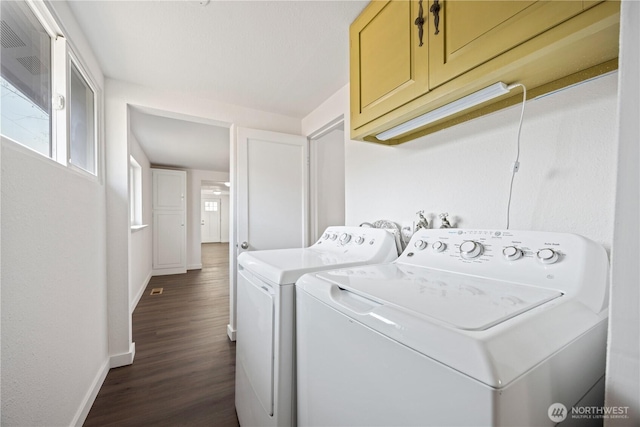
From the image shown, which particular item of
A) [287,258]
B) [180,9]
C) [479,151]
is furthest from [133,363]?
[479,151]

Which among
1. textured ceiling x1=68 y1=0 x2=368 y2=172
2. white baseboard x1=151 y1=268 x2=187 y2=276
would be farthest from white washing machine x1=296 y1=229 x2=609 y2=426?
white baseboard x1=151 y1=268 x2=187 y2=276

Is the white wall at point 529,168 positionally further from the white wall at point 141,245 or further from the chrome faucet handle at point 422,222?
the white wall at point 141,245

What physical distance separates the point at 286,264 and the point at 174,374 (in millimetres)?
1576


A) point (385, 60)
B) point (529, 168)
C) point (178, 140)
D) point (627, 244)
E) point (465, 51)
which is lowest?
point (627, 244)

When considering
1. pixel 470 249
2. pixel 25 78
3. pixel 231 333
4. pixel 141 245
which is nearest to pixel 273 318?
pixel 470 249

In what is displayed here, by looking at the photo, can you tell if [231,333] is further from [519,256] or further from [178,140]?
[178,140]

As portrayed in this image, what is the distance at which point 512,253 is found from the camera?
0.80m

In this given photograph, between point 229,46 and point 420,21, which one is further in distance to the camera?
point 229,46

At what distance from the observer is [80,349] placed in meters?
1.40

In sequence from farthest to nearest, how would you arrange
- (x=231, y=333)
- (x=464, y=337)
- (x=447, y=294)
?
1. (x=231, y=333)
2. (x=447, y=294)
3. (x=464, y=337)

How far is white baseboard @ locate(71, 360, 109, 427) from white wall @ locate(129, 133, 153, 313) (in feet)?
2.52

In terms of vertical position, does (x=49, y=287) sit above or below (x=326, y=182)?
below

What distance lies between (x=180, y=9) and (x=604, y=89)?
1807mm

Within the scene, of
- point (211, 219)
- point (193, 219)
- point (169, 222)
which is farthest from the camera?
point (211, 219)
